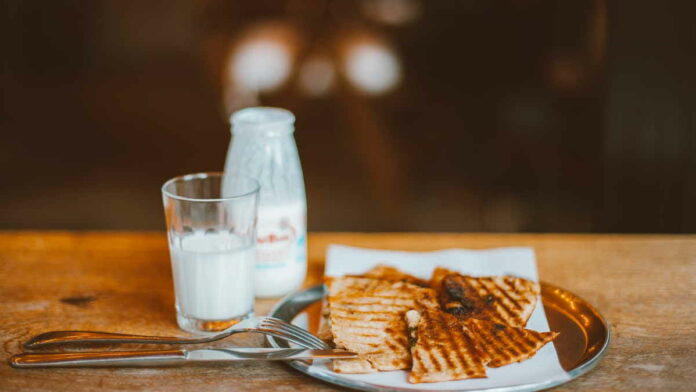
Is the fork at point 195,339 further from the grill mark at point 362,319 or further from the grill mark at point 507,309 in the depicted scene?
the grill mark at point 507,309

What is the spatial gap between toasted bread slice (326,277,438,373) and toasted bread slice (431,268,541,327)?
0.10 feet

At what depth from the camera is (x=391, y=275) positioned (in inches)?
43.4

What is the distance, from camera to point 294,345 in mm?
903

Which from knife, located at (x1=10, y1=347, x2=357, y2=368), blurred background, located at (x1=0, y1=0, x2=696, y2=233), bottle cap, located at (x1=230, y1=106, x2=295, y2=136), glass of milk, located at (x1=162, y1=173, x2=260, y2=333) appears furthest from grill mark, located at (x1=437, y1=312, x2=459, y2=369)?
blurred background, located at (x1=0, y1=0, x2=696, y2=233)

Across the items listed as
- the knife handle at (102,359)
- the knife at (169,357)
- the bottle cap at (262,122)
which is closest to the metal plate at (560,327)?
the knife at (169,357)

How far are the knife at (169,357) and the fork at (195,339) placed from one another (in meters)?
0.03

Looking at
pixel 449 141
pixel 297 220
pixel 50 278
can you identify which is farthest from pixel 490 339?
pixel 449 141

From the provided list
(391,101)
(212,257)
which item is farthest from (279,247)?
(391,101)

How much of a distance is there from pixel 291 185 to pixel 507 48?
98 cm

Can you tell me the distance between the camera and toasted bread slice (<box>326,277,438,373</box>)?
0.84 meters

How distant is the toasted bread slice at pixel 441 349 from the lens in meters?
0.81

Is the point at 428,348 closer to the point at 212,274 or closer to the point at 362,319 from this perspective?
the point at 362,319

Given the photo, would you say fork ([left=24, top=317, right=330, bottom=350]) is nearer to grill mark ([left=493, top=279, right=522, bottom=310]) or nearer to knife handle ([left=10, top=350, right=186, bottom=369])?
knife handle ([left=10, top=350, right=186, bottom=369])

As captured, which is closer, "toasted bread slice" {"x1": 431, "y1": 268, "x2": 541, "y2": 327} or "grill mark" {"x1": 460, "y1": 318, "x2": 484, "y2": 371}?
"grill mark" {"x1": 460, "y1": 318, "x2": 484, "y2": 371}
